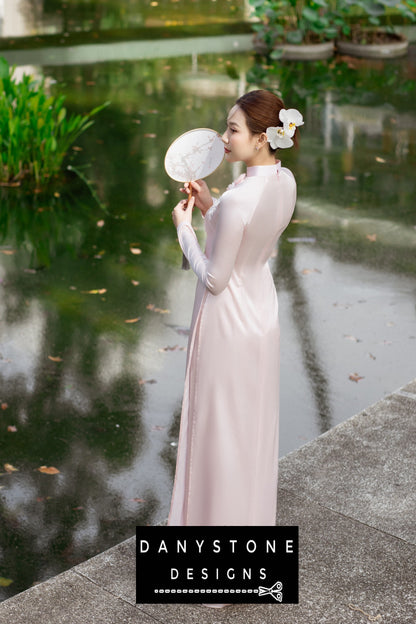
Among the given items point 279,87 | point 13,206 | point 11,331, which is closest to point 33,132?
point 13,206

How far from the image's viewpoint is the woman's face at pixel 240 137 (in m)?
3.42

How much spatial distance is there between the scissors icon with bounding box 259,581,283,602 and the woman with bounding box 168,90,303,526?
0.28 metres

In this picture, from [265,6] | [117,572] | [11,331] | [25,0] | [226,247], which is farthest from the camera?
[25,0]

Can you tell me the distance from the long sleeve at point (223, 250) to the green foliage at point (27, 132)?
5.59 meters

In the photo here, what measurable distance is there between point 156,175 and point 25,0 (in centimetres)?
1159

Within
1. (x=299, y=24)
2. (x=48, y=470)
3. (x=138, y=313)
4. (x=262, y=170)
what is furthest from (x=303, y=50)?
(x=262, y=170)

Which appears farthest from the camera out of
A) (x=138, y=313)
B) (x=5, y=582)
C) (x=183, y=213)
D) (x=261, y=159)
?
(x=138, y=313)

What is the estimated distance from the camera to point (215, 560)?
3645 mm

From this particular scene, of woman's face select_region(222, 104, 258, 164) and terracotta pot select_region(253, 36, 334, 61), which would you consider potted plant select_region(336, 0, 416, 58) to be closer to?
terracotta pot select_region(253, 36, 334, 61)

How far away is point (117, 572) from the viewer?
4.07m

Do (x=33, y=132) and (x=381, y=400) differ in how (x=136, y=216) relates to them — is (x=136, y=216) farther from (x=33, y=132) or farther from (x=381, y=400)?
(x=381, y=400)

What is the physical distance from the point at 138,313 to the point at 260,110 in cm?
396

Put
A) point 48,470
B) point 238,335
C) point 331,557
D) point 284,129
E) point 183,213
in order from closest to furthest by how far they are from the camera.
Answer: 1. point 284,129
2. point 238,335
3. point 183,213
4. point 331,557
5. point 48,470

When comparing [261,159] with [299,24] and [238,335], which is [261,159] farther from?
[299,24]
